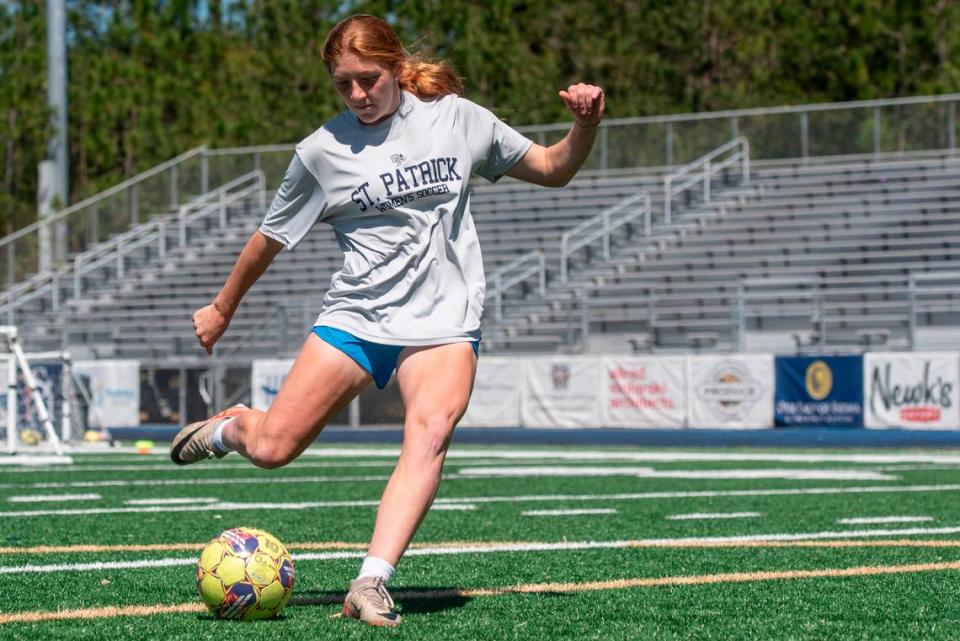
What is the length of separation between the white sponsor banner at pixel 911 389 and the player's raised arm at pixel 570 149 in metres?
14.2

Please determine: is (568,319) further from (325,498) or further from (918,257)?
(325,498)

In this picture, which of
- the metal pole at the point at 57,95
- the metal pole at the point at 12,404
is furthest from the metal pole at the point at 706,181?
the metal pole at the point at 12,404

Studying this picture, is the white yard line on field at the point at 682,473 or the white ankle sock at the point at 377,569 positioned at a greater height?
the white ankle sock at the point at 377,569

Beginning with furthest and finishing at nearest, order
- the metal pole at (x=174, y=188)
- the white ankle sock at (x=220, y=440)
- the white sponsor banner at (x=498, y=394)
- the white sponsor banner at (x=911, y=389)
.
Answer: the metal pole at (x=174, y=188)
the white sponsor banner at (x=498, y=394)
the white sponsor banner at (x=911, y=389)
the white ankle sock at (x=220, y=440)

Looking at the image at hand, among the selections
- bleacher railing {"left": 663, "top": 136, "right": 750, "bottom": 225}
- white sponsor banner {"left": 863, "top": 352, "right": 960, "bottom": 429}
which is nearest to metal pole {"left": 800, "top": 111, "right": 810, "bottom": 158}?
bleacher railing {"left": 663, "top": 136, "right": 750, "bottom": 225}

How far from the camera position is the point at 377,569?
4.88 metres

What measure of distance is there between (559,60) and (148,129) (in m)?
10.6

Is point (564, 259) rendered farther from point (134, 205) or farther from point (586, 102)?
point (586, 102)

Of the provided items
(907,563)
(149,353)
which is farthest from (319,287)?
(907,563)

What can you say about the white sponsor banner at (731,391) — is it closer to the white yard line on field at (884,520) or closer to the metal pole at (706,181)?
the metal pole at (706,181)

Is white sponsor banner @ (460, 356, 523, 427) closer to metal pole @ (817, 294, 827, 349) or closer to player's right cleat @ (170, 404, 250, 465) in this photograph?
metal pole @ (817, 294, 827, 349)

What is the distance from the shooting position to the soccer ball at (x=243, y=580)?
501cm

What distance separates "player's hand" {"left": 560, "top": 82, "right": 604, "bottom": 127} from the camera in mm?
5215

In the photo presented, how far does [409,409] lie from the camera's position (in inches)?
197
